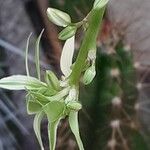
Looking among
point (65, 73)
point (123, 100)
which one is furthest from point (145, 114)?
point (65, 73)

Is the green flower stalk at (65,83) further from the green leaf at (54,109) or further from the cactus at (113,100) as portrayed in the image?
the cactus at (113,100)

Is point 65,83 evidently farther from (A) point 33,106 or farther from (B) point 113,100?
(B) point 113,100

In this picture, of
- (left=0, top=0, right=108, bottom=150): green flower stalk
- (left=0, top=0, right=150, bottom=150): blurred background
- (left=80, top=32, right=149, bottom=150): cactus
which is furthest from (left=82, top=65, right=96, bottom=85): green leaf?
(left=0, top=0, right=150, bottom=150): blurred background

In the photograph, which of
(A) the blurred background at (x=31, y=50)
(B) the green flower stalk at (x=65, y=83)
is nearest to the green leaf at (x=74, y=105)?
(B) the green flower stalk at (x=65, y=83)

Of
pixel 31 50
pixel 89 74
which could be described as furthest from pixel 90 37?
pixel 31 50

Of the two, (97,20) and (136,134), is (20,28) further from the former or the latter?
(97,20)

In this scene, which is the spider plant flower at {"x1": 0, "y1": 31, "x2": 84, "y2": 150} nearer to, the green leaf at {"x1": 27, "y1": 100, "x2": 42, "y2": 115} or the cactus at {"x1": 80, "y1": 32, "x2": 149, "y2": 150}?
the green leaf at {"x1": 27, "y1": 100, "x2": 42, "y2": 115}
